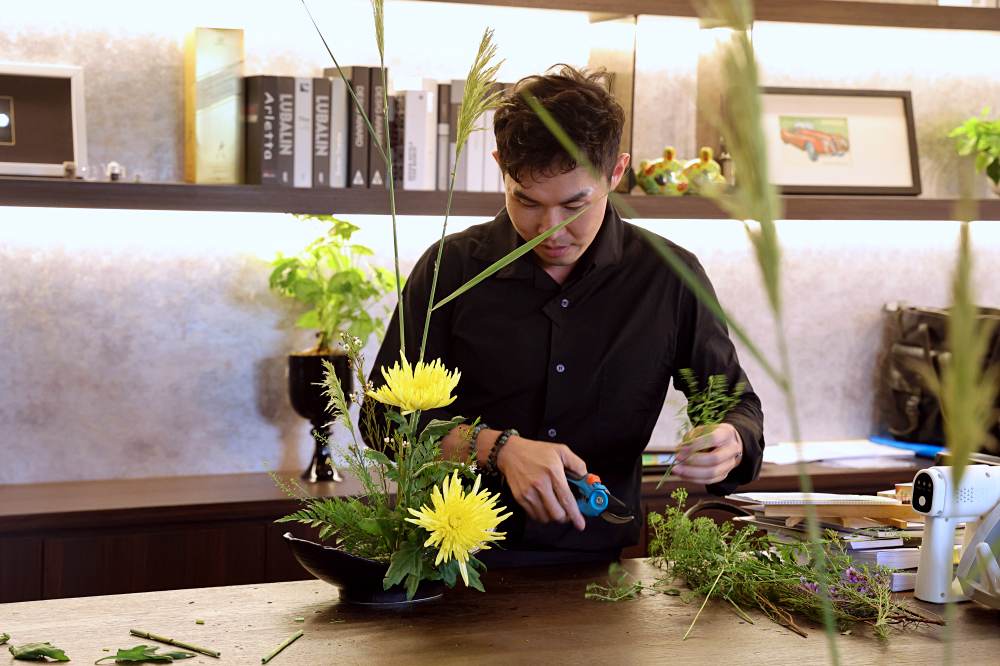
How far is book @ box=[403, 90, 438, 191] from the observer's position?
3314mm

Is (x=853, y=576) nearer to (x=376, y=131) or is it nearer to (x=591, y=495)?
(x=591, y=495)

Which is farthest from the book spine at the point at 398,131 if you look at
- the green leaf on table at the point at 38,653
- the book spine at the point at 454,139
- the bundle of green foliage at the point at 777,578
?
the green leaf on table at the point at 38,653

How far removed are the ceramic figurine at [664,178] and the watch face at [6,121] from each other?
1772mm

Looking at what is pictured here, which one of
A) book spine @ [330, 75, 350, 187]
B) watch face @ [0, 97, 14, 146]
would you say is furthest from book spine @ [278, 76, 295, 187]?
watch face @ [0, 97, 14, 146]

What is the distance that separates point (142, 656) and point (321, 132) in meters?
1.97

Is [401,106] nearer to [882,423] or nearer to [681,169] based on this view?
[681,169]

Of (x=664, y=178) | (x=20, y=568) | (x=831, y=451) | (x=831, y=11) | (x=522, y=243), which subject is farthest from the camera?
(x=831, y=451)

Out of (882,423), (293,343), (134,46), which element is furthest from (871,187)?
(134,46)

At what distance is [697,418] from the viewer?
2.06 metres

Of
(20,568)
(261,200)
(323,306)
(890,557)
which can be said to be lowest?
(20,568)

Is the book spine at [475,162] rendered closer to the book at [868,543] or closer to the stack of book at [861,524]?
the stack of book at [861,524]

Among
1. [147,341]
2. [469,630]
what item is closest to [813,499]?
[469,630]

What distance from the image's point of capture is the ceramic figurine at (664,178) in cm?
360

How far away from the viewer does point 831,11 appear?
3742mm
